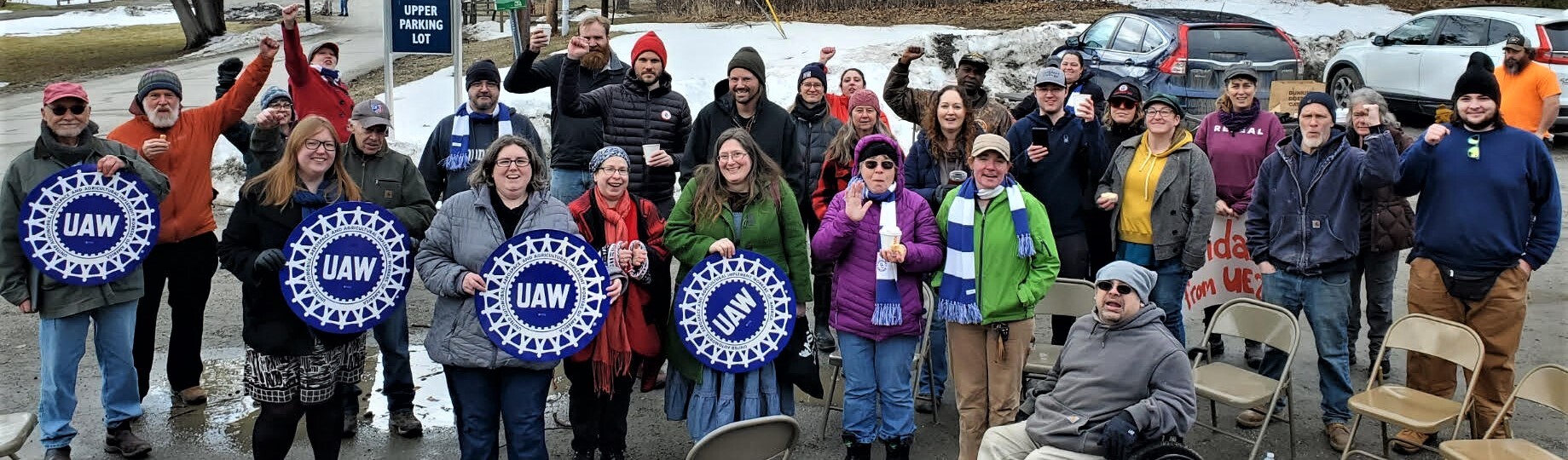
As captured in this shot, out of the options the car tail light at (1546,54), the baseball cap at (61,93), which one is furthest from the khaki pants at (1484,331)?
the car tail light at (1546,54)

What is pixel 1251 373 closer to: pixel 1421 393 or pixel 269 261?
pixel 1421 393

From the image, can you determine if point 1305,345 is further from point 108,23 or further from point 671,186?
point 108,23

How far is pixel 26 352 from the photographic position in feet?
23.6

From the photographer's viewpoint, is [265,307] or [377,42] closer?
[265,307]

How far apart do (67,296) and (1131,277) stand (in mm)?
4588

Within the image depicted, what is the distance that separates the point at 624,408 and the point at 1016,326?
1.83 meters

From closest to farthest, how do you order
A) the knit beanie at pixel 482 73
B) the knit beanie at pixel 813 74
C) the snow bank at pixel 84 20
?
the knit beanie at pixel 482 73, the knit beanie at pixel 813 74, the snow bank at pixel 84 20

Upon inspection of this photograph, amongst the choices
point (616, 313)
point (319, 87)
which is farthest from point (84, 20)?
point (616, 313)

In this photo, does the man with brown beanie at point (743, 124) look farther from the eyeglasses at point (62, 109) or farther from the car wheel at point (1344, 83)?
the car wheel at point (1344, 83)

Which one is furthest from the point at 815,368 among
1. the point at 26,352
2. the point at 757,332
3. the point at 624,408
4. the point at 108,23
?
the point at 108,23

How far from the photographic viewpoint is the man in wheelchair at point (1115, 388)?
443cm

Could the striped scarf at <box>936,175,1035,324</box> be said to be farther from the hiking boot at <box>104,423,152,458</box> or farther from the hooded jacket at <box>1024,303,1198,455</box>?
the hiking boot at <box>104,423,152,458</box>

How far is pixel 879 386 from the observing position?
546 centimetres

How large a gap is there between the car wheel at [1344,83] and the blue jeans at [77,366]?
49.9 feet
